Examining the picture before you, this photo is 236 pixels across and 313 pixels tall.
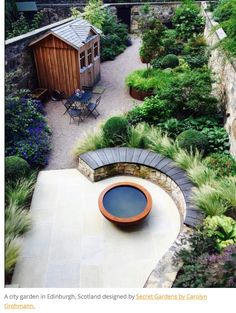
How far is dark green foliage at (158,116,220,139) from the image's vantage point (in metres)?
7.51

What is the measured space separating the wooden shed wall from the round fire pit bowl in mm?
5376

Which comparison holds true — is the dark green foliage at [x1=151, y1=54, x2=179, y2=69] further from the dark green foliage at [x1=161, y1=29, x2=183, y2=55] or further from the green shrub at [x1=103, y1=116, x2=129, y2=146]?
the green shrub at [x1=103, y1=116, x2=129, y2=146]

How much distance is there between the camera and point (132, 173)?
22.3 feet

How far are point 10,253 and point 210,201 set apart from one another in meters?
3.49

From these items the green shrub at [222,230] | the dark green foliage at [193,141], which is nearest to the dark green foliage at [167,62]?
the dark green foliage at [193,141]

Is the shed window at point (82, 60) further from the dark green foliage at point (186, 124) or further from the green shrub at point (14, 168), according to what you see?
the green shrub at point (14, 168)

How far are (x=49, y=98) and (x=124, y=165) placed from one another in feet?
16.5

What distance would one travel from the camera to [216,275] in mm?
3760

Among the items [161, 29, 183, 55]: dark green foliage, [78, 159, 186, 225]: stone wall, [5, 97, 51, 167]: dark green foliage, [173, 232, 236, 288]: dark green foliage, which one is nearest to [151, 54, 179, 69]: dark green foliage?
[161, 29, 183, 55]: dark green foliage

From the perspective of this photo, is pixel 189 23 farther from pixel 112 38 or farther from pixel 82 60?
pixel 82 60

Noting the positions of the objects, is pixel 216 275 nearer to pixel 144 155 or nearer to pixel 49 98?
pixel 144 155

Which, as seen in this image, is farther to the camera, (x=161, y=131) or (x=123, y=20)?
(x=123, y=20)

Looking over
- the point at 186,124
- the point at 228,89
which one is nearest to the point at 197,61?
the point at 228,89

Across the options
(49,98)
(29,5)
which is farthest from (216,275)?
(29,5)
